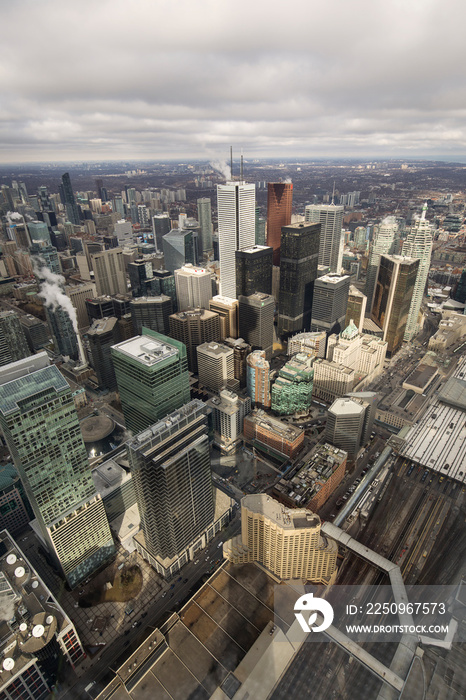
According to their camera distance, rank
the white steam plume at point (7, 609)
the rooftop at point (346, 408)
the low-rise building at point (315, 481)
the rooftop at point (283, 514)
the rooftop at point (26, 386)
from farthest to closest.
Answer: the rooftop at point (346, 408) → the low-rise building at point (315, 481) → the rooftop at point (283, 514) → the rooftop at point (26, 386) → the white steam plume at point (7, 609)

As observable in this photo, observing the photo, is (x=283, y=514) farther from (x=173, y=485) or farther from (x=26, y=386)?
(x=26, y=386)

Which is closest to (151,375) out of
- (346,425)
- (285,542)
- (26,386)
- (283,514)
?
(26,386)

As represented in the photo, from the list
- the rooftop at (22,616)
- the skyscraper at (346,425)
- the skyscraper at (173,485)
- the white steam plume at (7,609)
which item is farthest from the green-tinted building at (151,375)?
the skyscraper at (346,425)

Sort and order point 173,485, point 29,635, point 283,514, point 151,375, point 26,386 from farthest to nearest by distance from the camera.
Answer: point 151,375
point 173,485
point 283,514
point 26,386
point 29,635

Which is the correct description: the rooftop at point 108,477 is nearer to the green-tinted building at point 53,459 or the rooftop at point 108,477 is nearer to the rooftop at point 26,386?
the green-tinted building at point 53,459

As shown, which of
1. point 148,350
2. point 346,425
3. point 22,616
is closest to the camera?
point 22,616

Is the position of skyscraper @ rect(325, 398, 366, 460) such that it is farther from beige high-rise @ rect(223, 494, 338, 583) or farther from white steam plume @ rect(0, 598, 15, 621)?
white steam plume @ rect(0, 598, 15, 621)

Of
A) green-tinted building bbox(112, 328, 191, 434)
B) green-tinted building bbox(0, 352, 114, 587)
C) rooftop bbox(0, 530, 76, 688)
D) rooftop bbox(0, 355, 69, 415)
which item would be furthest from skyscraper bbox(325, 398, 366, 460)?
rooftop bbox(0, 530, 76, 688)
